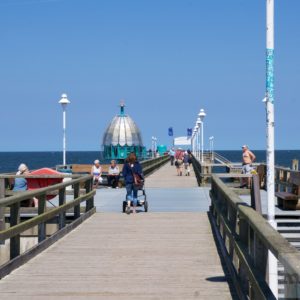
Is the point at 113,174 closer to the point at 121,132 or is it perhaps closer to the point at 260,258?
the point at 260,258

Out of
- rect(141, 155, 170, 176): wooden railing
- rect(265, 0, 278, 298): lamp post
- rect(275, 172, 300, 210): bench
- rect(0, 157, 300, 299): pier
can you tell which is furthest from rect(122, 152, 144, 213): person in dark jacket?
rect(141, 155, 170, 176): wooden railing

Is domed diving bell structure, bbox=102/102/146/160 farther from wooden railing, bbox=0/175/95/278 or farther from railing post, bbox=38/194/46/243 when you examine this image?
railing post, bbox=38/194/46/243

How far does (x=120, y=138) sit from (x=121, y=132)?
826mm

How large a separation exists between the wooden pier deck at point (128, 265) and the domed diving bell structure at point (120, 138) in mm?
56363

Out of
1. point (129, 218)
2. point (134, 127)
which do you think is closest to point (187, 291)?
point (129, 218)

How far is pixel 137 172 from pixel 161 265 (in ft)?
25.2

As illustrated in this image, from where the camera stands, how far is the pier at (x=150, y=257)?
7.11m

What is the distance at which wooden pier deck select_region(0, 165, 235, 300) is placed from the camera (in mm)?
8695

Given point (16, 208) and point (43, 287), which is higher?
point (16, 208)

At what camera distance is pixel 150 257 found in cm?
1134

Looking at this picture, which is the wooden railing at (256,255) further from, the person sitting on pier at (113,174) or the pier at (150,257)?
the person sitting on pier at (113,174)

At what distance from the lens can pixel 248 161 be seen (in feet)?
85.8

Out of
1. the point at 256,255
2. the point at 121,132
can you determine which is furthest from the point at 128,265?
the point at 121,132

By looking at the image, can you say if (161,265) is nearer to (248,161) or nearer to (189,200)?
(189,200)
